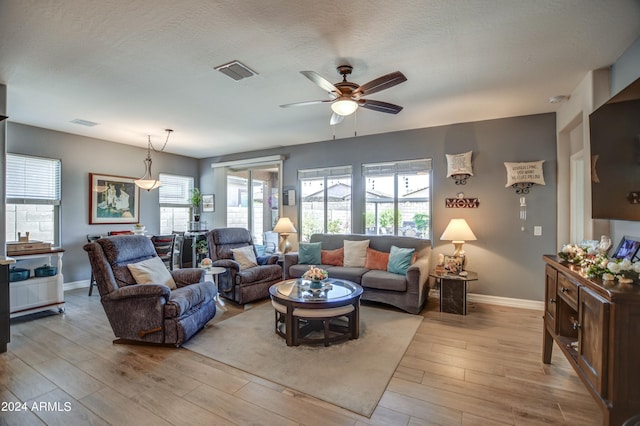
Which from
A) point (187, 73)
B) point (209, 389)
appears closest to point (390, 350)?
point (209, 389)

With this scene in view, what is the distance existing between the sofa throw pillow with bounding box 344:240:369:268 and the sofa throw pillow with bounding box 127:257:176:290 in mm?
2526

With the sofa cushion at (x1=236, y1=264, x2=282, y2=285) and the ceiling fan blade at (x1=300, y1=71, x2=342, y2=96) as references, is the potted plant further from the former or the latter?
the ceiling fan blade at (x1=300, y1=71, x2=342, y2=96)

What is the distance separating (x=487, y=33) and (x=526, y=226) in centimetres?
301

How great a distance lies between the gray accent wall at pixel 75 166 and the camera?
4.81m

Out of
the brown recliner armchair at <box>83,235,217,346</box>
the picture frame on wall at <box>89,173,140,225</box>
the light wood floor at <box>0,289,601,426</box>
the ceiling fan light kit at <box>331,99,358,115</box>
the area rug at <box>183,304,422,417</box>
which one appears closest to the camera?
the light wood floor at <box>0,289,601,426</box>

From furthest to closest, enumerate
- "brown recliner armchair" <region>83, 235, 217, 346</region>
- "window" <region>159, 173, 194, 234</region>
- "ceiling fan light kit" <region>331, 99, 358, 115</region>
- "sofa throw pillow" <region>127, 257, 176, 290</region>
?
1. "window" <region>159, 173, 194, 234</region>
2. "sofa throw pillow" <region>127, 257, 176, 290</region>
3. "brown recliner armchair" <region>83, 235, 217, 346</region>
4. "ceiling fan light kit" <region>331, 99, 358, 115</region>

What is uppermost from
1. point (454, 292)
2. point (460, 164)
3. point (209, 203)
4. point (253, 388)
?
point (460, 164)

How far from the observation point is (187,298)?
3.06 metres

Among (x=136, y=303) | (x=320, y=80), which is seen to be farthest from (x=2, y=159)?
(x=320, y=80)

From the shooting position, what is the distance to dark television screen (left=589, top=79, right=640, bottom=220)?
6.88 feet

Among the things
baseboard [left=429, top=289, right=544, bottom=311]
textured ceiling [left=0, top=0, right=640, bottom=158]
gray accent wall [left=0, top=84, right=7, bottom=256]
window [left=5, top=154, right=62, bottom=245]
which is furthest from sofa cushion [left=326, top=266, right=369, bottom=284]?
window [left=5, top=154, right=62, bottom=245]

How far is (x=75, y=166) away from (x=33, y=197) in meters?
0.80

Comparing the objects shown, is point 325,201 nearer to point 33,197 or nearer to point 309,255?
point 309,255

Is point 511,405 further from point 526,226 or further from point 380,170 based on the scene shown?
point 380,170
